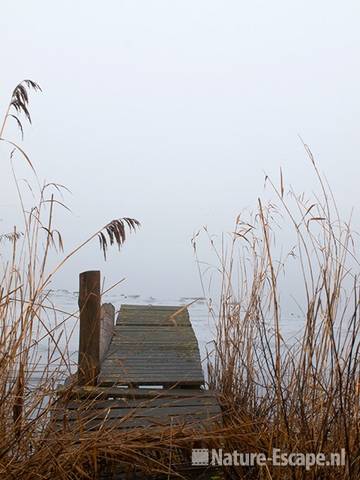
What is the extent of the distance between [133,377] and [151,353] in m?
0.63

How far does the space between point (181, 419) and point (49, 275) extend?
0.81 m

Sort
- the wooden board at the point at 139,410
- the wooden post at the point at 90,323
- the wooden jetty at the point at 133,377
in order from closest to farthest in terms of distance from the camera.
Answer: the wooden board at the point at 139,410 → the wooden jetty at the point at 133,377 → the wooden post at the point at 90,323

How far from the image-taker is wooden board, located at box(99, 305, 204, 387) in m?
3.17

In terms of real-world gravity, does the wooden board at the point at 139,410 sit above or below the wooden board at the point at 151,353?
below

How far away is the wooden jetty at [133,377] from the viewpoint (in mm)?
2391

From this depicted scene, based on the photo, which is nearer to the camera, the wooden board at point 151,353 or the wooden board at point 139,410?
the wooden board at point 139,410

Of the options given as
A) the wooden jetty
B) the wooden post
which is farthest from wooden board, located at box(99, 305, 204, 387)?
the wooden post

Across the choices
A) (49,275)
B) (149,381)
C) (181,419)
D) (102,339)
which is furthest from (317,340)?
(102,339)

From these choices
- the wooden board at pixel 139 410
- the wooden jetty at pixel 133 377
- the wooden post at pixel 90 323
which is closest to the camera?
the wooden board at pixel 139 410

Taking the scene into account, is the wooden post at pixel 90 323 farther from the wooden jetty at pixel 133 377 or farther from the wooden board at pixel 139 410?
the wooden board at pixel 139 410

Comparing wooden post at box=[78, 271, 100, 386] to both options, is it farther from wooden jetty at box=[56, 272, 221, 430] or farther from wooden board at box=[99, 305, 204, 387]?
wooden board at box=[99, 305, 204, 387]

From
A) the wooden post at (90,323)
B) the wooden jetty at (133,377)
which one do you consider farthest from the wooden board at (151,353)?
the wooden post at (90,323)

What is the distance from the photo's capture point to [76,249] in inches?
83.6

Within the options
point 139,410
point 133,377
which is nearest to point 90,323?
point 133,377
